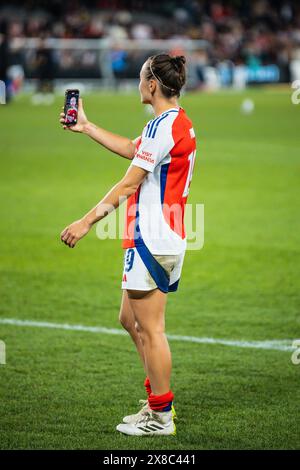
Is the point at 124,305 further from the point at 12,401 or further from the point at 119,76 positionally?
the point at 119,76

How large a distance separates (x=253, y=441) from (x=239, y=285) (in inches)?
165

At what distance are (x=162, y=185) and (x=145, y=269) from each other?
49 cm

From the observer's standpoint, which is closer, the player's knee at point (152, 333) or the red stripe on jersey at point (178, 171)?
the red stripe on jersey at point (178, 171)

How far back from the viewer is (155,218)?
541cm

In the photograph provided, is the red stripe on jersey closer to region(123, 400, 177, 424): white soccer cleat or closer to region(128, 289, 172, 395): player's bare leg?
region(128, 289, 172, 395): player's bare leg

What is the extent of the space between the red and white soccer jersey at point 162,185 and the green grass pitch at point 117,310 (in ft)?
3.73

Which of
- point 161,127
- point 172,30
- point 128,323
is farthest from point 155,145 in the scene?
point 172,30

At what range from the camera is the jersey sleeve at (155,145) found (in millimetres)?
5254

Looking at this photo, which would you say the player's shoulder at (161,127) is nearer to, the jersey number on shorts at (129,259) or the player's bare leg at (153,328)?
the jersey number on shorts at (129,259)

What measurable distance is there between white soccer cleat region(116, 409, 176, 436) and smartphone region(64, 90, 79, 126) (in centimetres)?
181

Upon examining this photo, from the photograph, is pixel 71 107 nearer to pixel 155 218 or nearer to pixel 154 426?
pixel 155 218

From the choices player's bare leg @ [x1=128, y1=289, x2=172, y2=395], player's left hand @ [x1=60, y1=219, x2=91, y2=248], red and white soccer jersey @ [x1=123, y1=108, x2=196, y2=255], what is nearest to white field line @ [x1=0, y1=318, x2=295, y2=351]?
player's bare leg @ [x1=128, y1=289, x2=172, y2=395]

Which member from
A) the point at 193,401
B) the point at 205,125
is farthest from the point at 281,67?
the point at 193,401

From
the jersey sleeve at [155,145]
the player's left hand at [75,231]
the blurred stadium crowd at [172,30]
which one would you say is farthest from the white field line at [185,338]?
the blurred stadium crowd at [172,30]
